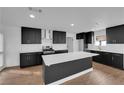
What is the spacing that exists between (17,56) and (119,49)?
5.83 metres

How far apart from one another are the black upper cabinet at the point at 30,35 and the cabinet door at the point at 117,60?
15.0 feet

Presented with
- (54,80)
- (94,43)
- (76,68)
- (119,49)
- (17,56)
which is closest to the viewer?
(54,80)

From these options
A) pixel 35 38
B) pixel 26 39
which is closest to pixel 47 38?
pixel 35 38

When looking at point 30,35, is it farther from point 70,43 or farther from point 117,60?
point 117,60

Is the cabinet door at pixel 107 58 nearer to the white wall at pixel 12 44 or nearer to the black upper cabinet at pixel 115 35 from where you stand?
the black upper cabinet at pixel 115 35

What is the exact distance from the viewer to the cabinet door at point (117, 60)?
4266mm

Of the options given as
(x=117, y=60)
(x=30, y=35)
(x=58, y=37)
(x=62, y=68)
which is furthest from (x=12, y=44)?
(x=117, y=60)

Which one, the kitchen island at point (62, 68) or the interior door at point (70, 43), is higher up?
the interior door at point (70, 43)

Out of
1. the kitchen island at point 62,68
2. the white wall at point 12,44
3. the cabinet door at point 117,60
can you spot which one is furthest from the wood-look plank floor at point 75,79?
the white wall at point 12,44

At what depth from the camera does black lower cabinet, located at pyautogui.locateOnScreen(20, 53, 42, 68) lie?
4746mm

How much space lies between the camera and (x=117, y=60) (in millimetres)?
4453

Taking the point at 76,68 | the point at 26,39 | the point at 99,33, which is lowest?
the point at 76,68
